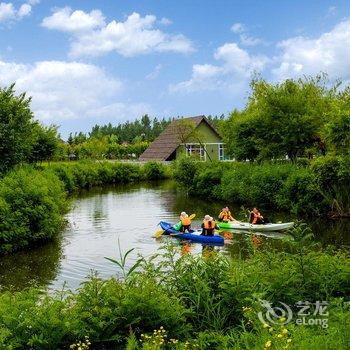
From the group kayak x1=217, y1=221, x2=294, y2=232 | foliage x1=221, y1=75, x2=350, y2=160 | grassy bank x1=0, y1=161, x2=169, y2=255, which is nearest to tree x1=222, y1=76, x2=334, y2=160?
foliage x1=221, y1=75, x2=350, y2=160

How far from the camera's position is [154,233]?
2519 centimetres

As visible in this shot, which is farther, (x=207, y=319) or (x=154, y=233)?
(x=154, y=233)

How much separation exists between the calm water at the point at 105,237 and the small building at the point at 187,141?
21.2 meters

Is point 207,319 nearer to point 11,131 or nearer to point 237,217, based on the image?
point 11,131

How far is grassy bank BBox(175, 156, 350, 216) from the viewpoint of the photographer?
2884 cm

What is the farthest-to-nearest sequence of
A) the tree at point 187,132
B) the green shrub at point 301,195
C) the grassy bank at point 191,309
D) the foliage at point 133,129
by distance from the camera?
the foliage at point 133,129, the tree at point 187,132, the green shrub at point 301,195, the grassy bank at point 191,309

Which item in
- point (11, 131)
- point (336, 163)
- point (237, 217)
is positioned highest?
point (11, 131)

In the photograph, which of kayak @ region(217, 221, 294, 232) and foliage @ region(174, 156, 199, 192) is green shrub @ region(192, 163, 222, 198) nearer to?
foliage @ region(174, 156, 199, 192)

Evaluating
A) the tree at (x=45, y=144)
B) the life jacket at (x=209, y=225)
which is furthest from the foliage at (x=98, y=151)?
the life jacket at (x=209, y=225)

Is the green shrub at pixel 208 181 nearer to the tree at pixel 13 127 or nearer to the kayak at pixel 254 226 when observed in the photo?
the kayak at pixel 254 226

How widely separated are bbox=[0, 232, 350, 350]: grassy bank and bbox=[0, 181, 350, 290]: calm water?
138 inches

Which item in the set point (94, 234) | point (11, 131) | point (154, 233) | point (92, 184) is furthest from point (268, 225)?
point (92, 184)

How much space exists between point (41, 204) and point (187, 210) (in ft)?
46.3

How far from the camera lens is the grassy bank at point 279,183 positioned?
94.6 ft
